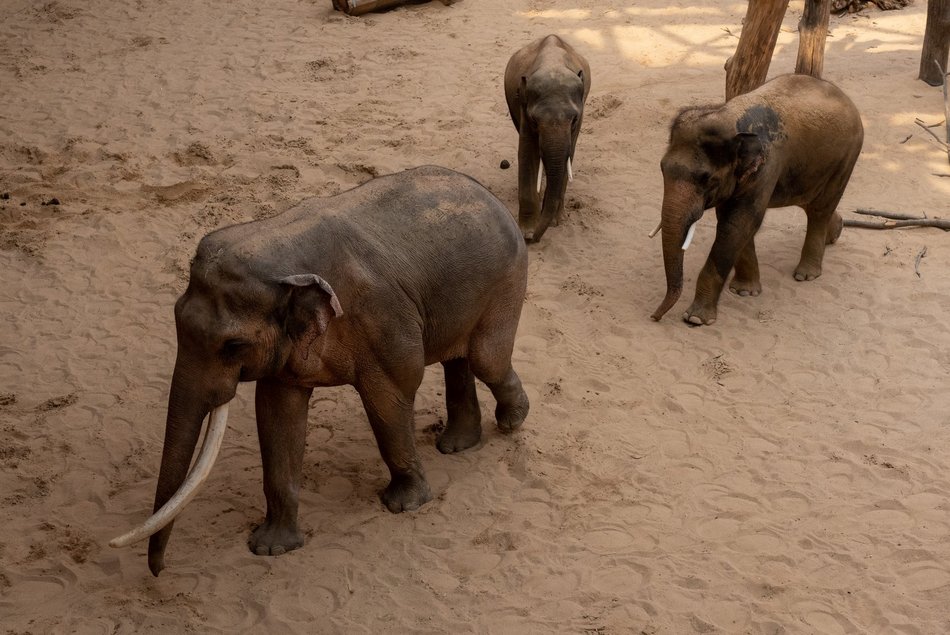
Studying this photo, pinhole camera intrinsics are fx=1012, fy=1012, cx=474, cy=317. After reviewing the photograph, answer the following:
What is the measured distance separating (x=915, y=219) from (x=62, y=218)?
7215 millimetres

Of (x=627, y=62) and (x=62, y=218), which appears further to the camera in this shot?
(x=627, y=62)

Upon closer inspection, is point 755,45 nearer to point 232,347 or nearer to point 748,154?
point 748,154

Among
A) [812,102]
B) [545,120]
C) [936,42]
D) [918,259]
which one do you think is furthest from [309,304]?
[936,42]

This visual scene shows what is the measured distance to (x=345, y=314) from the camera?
467 centimetres

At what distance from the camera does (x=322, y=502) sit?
5.52 meters

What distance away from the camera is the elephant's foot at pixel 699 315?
292 inches

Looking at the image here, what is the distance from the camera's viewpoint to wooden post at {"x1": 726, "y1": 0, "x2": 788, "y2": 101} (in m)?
9.65

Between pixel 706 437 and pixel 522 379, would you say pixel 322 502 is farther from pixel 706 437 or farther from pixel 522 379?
pixel 706 437

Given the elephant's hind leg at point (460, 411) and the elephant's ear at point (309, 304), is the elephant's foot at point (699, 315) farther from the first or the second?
the elephant's ear at point (309, 304)

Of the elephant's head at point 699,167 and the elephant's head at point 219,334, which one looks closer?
the elephant's head at point 219,334

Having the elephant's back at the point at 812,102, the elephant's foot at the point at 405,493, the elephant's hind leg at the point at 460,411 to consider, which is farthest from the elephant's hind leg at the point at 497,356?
the elephant's back at the point at 812,102

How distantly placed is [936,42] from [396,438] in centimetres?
890

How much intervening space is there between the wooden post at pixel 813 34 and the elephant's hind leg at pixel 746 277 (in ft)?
9.36

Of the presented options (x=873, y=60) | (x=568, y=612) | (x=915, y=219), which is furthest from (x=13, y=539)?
(x=873, y=60)
